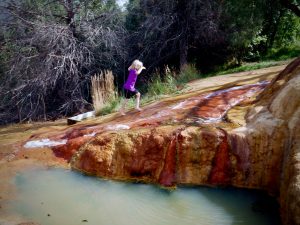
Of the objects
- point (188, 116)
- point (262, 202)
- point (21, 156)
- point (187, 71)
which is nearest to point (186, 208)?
point (262, 202)

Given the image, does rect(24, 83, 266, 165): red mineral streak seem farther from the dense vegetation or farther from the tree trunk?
the tree trunk

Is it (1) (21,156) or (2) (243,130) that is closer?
(2) (243,130)

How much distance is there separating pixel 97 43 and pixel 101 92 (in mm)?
3921

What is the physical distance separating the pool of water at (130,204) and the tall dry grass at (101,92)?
13.7ft

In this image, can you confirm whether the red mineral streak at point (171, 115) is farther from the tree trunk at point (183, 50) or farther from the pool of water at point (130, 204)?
the tree trunk at point (183, 50)

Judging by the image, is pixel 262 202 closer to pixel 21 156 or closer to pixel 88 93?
pixel 21 156

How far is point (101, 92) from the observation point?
973 centimetres

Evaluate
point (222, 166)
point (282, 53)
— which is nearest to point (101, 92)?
point (222, 166)

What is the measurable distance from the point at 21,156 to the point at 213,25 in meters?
8.74

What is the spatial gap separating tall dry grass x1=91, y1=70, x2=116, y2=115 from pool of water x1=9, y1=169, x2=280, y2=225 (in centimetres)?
417

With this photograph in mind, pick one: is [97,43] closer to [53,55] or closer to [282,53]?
[53,55]

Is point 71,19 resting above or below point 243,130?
above

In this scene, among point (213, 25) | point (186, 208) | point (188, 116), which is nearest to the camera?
point (186, 208)

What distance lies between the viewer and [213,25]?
12930 mm
